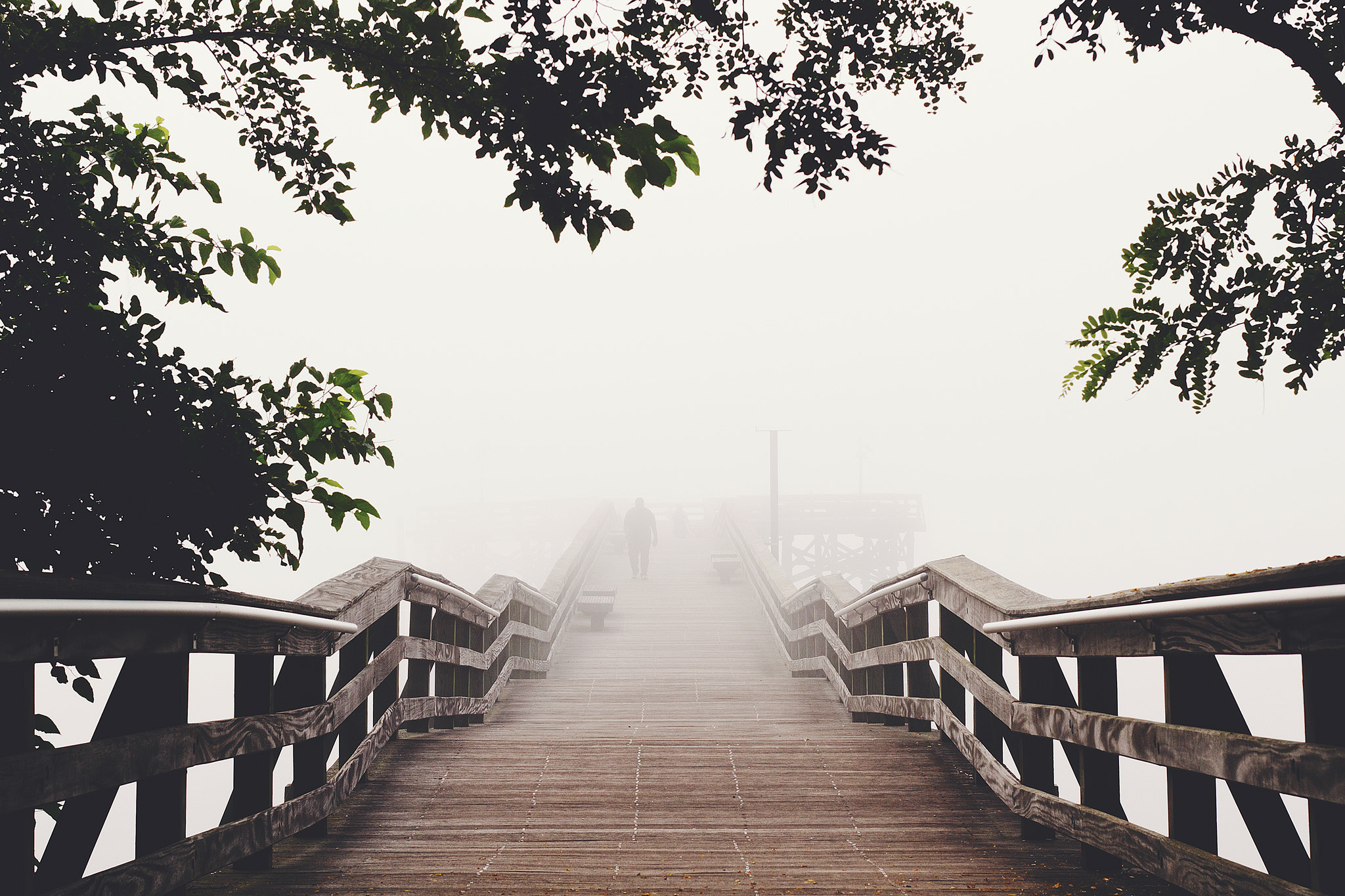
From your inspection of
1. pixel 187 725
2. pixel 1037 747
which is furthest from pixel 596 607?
pixel 187 725

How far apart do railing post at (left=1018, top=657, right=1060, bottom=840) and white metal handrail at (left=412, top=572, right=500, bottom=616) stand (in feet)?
8.78

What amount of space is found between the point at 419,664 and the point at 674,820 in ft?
6.07

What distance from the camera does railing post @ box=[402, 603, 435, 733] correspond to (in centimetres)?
507

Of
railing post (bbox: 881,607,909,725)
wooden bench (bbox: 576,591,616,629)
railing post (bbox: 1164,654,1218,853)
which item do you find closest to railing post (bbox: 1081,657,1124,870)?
railing post (bbox: 1164,654,1218,853)

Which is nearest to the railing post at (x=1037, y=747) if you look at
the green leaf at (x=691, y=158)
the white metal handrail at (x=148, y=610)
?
the green leaf at (x=691, y=158)

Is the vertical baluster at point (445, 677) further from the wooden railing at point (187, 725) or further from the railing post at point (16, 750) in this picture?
the railing post at point (16, 750)

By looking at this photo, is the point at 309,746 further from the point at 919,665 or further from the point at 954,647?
the point at 919,665

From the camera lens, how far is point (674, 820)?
3.88 metres

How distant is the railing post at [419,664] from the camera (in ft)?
16.6

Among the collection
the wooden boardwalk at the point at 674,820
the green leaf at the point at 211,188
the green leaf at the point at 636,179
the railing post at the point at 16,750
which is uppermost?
the green leaf at the point at 211,188

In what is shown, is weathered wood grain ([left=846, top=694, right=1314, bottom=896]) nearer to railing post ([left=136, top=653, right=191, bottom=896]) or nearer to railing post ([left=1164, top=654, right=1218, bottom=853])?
railing post ([left=1164, top=654, right=1218, bottom=853])

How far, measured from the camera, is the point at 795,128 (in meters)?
2.60

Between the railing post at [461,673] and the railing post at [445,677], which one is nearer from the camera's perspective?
the railing post at [445,677]

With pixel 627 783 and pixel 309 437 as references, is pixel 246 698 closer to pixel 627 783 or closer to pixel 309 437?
pixel 309 437
